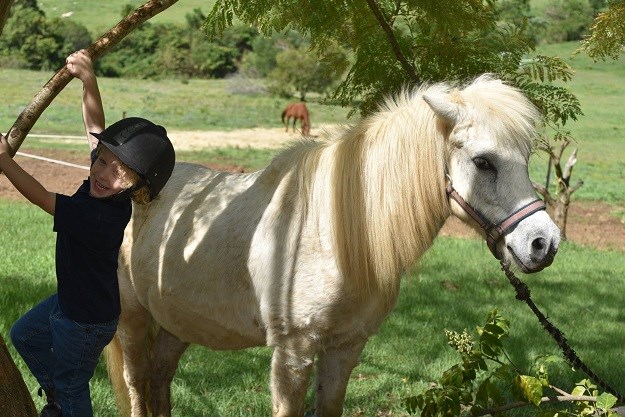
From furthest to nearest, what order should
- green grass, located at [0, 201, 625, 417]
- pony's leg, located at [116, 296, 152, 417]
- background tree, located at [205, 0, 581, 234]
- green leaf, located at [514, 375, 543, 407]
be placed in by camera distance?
1. green grass, located at [0, 201, 625, 417]
2. background tree, located at [205, 0, 581, 234]
3. pony's leg, located at [116, 296, 152, 417]
4. green leaf, located at [514, 375, 543, 407]

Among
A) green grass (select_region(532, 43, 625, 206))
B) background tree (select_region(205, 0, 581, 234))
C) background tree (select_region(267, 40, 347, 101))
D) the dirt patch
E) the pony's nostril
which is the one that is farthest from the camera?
background tree (select_region(267, 40, 347, 101))

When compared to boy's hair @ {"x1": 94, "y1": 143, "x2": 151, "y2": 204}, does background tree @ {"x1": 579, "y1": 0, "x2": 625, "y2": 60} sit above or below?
above

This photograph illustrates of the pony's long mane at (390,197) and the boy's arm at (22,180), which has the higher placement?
the boy's arm at (22,180)

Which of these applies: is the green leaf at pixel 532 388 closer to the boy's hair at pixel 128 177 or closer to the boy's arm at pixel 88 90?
the boy's hair at pixel 128 177

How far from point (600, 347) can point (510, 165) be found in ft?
13.1

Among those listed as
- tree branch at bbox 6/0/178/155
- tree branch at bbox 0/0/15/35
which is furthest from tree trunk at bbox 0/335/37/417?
tree branch at bbox 0/0/15/35

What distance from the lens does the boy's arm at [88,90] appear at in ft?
9.72

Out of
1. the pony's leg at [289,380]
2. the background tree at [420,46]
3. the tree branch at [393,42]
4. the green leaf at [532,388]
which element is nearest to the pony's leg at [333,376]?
the pony's leg at [289,380]

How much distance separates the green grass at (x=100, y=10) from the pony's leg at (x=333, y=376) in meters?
58.5

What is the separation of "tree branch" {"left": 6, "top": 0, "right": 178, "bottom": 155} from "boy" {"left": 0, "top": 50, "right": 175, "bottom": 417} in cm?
7

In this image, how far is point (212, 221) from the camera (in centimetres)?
366

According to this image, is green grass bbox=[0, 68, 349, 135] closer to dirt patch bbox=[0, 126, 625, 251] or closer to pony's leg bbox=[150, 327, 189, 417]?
dirt patch bbox=[0, 126, 625, 251]

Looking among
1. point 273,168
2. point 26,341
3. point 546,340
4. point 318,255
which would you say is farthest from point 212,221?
point 546,340

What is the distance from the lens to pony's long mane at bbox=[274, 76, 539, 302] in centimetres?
316
